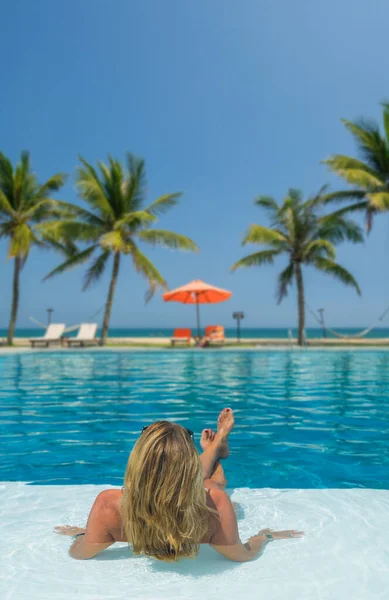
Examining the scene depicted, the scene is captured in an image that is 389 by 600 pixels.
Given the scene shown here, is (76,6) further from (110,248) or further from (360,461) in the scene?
(360,461)

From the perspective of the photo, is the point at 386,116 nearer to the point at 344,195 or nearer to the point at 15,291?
the point at 344,195

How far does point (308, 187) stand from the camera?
796 inches

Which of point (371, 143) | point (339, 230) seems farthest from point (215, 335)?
point (371, 143)

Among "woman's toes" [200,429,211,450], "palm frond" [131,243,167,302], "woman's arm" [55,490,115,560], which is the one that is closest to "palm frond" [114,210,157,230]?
"palm frond" [131,243,167,302]

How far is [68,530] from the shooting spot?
100 inches

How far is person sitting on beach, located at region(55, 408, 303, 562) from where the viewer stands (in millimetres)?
1823

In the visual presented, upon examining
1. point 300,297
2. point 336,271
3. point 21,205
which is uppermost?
point 21,205

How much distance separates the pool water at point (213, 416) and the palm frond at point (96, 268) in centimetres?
736

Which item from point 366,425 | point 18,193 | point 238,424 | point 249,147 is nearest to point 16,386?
point 238,424

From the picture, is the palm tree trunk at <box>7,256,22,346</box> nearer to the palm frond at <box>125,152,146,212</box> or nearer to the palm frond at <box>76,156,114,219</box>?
the palm frond at <box>76,156,114,219</box>

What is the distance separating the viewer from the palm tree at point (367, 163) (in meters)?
18.5

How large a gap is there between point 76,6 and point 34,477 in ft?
63.4

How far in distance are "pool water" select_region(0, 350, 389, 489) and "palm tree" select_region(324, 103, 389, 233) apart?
804 cm

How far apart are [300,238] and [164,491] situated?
1874 cm
